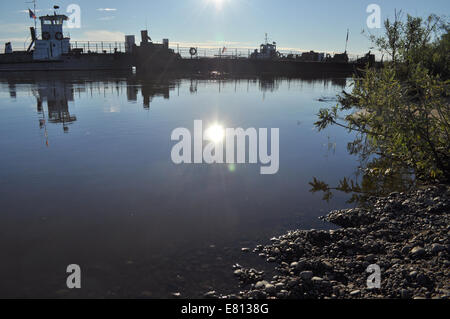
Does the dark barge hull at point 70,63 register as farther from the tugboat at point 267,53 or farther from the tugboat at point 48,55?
the tugboat at point 267,53

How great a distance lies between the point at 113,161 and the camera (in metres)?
10.4

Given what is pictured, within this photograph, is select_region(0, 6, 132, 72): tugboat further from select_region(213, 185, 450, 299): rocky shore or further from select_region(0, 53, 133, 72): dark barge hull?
select_region(213, 185, 450, 299): rocky shore

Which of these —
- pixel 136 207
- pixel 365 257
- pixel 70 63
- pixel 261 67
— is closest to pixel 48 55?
pixel 70 63

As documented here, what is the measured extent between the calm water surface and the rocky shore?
0.46 m

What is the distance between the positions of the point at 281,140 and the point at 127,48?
59.0 metres

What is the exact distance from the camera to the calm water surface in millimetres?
5055

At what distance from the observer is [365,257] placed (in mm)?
5160

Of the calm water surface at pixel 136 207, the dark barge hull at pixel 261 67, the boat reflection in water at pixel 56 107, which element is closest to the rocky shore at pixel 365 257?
the calm water surface at pixel 136 207

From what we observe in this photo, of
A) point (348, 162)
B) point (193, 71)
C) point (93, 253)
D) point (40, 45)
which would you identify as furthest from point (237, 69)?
point (93, 253)

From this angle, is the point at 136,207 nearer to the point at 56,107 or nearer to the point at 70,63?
the point at 56,107

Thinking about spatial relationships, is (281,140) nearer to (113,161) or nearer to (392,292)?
(113,161)

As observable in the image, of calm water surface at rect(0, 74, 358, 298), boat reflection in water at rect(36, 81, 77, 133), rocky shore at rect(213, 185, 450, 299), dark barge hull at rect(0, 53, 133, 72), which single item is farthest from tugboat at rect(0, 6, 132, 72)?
rocky shore at rect(213, 185, 450, 299)

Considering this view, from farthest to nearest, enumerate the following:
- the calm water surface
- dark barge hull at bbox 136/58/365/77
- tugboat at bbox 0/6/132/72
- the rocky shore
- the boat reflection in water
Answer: dark barge hull at bbox 136/58/365/77 → tugboat at bbox 0/6/132/72 → the boat reflection in water → the calm water surface → the rocky shore

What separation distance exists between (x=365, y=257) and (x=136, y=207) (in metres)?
4.82
